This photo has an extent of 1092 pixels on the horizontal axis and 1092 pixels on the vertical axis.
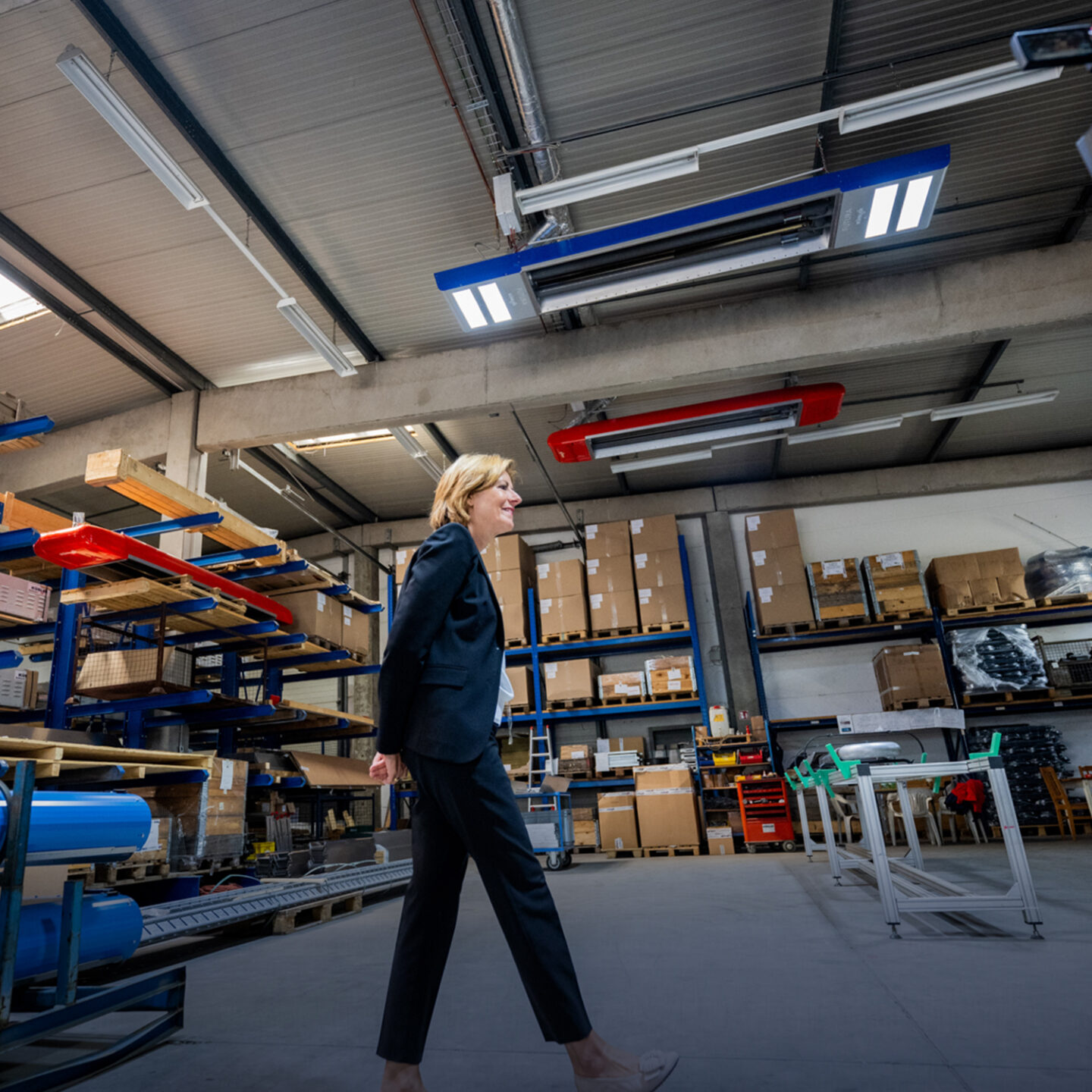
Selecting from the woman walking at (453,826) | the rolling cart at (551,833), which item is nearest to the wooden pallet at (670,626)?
the rolling cart at (551,833)

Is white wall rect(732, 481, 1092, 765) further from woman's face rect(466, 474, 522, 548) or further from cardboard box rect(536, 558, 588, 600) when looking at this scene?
woman's face rect(466, 474, 522, 548)

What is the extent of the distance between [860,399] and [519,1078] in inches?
403

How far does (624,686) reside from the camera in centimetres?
1123

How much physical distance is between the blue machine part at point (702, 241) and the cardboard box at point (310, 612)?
3419 mm

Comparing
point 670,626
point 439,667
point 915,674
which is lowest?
point 439,667

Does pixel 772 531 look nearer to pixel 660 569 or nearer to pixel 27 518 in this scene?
pixel 660 569

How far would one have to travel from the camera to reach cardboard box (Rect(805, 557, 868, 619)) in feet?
35.4

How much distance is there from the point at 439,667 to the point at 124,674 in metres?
5.93

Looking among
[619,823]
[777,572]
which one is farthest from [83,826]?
[777,572]

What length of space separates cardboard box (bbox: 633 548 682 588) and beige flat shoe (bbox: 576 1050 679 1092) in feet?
32.3

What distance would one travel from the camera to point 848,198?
578 cm

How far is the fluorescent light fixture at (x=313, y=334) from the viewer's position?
6973 mm

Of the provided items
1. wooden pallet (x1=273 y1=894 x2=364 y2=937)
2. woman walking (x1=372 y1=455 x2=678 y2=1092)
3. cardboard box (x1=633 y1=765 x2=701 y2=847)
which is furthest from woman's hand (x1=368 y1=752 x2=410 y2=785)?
cardboard box (x1=633 y1=765 x2=701 y2=847)

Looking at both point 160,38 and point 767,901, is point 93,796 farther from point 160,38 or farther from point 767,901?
point 160,38
